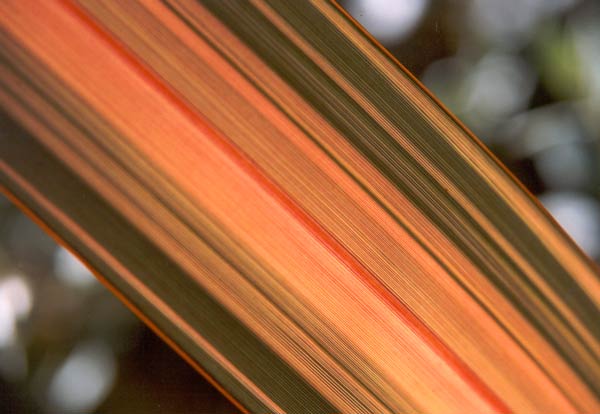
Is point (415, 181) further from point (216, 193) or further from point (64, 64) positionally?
point (64, 64)

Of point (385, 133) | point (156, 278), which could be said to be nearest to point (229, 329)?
point (156, 278)

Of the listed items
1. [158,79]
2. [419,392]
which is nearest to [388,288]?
[419,392]

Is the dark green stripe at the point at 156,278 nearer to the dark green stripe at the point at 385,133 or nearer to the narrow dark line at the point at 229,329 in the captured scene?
the narrow dark line at the point at 229,329

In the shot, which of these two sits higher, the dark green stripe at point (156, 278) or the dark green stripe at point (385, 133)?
the dark green stripe at point (385, 133)

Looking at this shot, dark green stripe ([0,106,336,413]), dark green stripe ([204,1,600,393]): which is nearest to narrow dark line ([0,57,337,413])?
dark green stripe ([0,106,336,413])

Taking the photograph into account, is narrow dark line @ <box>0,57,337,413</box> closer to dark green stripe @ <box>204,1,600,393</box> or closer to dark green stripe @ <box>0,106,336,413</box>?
dark green stripe @ <box>0,106,336,413</box>

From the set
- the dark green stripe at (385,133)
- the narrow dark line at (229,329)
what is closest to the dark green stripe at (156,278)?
the narrow dark line at (229,329)

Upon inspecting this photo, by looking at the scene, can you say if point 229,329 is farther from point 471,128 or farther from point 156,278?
point 471,128

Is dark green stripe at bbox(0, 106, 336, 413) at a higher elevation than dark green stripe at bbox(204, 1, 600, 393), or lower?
lower

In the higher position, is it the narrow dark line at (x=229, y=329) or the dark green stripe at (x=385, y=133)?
the dark green stripe at (x=385, y=133)
